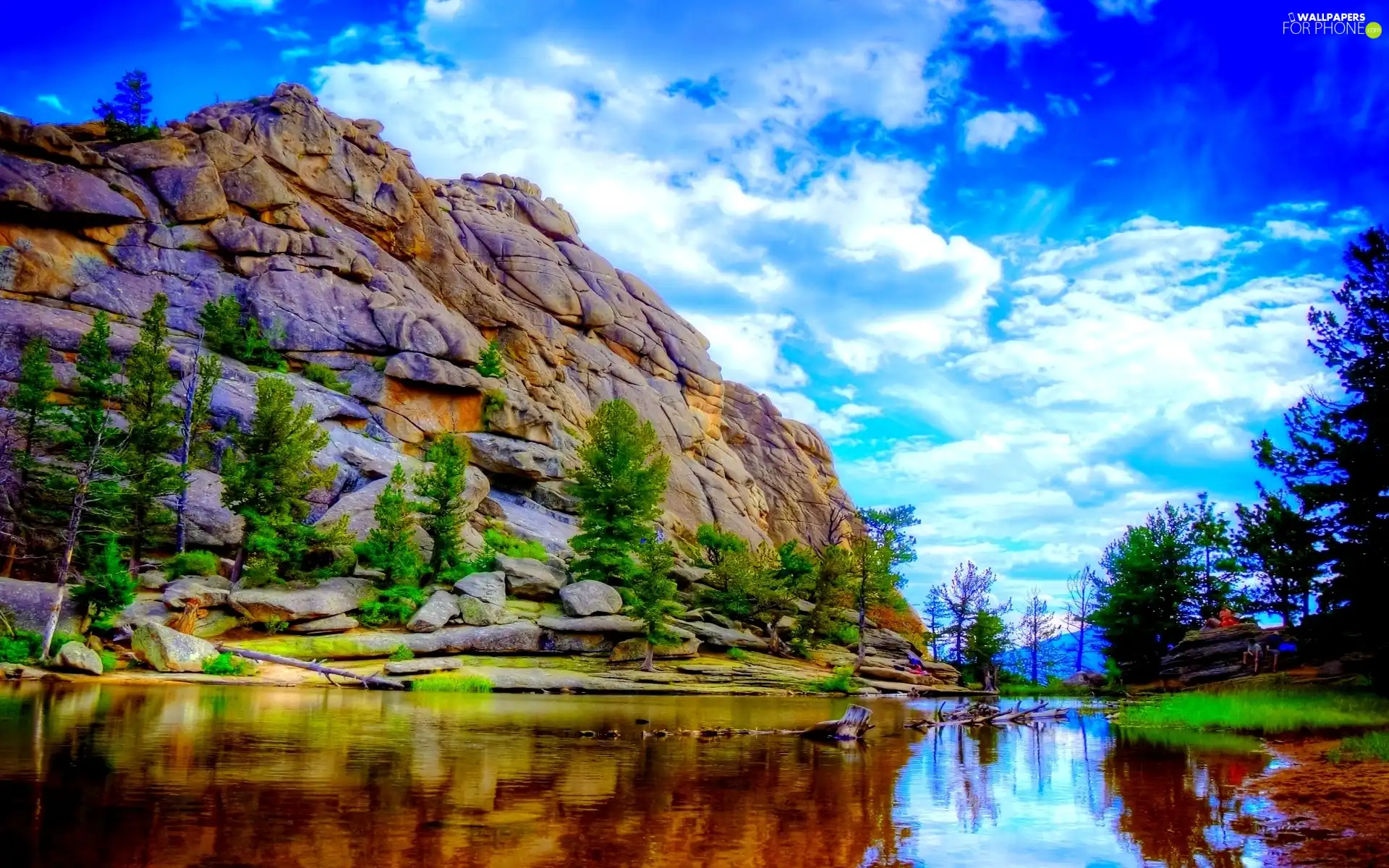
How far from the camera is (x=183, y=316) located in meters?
60.1

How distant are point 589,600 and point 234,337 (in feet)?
106

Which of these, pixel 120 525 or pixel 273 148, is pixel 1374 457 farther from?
pixel 273 148

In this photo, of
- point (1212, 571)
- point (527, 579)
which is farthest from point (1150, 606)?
point (527, 579)

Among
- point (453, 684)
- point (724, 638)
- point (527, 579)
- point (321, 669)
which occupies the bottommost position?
point (453, 684)

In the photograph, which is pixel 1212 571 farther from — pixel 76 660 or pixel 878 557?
pixel 76 660

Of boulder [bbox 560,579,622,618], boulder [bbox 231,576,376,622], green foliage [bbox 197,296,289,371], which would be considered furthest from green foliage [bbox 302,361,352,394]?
boulder [bbox 560,579,622,618]

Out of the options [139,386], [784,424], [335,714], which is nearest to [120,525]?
[139,386]

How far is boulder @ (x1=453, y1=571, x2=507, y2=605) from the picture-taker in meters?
44.7

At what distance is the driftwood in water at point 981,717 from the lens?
2645 cm

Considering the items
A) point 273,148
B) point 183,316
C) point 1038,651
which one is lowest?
point 1038,651

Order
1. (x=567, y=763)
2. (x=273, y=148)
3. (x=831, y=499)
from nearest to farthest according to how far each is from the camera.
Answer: (x=567, y=763), (x=273, y=148), (x=831, y=499)

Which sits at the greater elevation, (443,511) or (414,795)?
(443,511)

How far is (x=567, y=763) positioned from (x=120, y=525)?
35.7 m

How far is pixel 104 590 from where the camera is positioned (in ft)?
111
